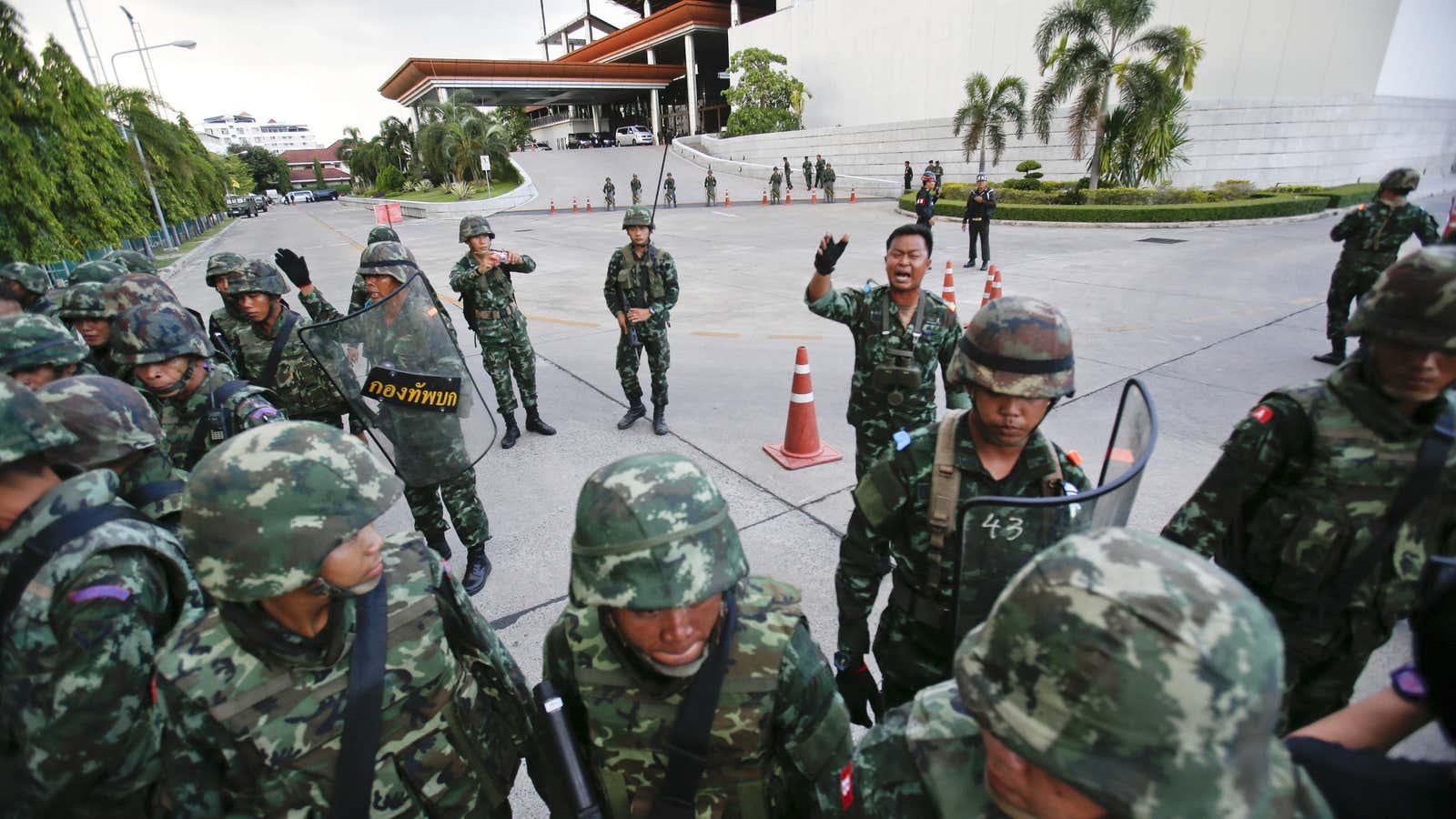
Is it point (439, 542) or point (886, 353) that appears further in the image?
point (439, 542)

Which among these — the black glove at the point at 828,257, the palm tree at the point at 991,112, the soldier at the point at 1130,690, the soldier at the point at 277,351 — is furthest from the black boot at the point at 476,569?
the palm tree at the point at 991,112

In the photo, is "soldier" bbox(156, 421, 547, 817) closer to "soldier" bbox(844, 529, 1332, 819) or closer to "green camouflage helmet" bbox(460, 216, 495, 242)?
"soldier" bbox(844, 529, 1332, 819)

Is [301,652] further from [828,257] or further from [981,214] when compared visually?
[981,214]

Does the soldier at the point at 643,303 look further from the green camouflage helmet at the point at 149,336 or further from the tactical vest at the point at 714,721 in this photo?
the tactical vest at the point at 714,721

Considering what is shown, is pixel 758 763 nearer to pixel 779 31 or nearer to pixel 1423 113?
pixel 1423 113

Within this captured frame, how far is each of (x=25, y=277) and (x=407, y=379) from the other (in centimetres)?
385

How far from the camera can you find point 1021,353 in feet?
5.42

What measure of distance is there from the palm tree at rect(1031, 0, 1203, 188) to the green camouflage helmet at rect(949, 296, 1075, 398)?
66.5 ft

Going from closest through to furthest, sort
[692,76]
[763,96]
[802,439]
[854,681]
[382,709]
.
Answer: [382,709] < [854,681] < [802,439] < [763,96] < [692,76]

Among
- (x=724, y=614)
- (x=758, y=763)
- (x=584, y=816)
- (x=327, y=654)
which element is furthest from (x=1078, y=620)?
(x=327, y=654)

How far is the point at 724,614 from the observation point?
138 cm

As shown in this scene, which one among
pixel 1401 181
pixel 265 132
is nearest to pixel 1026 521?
pixel 1401 181

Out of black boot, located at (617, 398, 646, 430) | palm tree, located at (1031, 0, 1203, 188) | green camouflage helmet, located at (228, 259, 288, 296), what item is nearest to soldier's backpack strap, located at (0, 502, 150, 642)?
green camouflage helmet, located at (228, 259, 288, 296)

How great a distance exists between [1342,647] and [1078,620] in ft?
5.64
